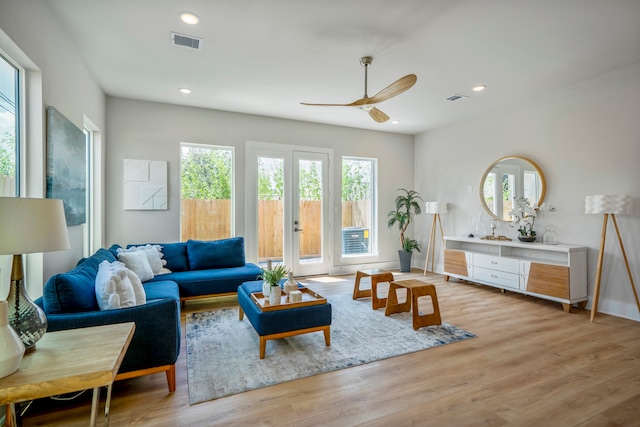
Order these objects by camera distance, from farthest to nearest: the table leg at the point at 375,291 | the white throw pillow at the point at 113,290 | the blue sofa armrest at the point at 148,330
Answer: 1. the table leg at the point at 375,291
2. the white throw pillow at the point at 113,290
3. the blue sofa armrest at the point at 148,330

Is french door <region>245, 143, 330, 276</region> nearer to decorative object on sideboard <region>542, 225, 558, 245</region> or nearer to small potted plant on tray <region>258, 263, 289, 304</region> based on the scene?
small potted plant on tray <region>258, 263, 289, 304</region>

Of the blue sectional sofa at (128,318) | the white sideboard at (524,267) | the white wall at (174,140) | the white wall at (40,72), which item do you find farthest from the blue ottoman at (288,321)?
the white sideboard at (524,267)

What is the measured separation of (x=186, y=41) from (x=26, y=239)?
7.93 feet

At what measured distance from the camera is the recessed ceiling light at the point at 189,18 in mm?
2619

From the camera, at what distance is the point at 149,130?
4.74 meters

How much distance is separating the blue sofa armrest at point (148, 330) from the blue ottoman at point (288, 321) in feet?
2.25

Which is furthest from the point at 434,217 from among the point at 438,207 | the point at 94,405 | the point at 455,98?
the point at 94,405

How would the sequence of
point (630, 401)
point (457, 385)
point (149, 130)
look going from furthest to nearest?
point (149, 130)
point (457, 385)
point (630, 401)

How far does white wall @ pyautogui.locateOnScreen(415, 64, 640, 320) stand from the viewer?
3.64 m

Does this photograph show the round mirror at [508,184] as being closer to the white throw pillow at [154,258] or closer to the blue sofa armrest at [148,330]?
the blue sofa armrest at [148,330]

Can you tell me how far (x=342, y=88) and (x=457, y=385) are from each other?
3.58 m

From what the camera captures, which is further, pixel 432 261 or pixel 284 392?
pixel 432 261

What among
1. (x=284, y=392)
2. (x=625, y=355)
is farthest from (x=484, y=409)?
(x=625, y=355)

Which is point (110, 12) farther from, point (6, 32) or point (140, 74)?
point (140, 74)
